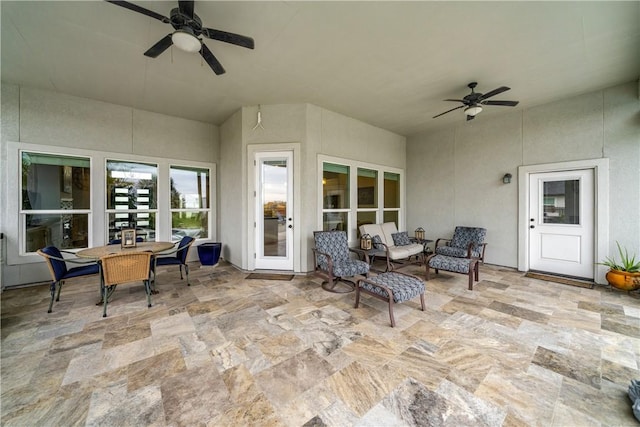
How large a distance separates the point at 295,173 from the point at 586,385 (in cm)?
431

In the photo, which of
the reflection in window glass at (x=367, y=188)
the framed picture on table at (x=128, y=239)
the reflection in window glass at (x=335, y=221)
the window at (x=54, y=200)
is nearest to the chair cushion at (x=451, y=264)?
the reflection in window glass at (x=335, y=221)

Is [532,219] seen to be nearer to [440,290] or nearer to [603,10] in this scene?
[440,290]

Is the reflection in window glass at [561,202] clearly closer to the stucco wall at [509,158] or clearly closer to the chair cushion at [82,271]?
the stucco wall at [509,158]

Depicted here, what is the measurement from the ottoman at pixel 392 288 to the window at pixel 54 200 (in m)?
5.25

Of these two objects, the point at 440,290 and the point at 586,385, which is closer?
the point at 586,385

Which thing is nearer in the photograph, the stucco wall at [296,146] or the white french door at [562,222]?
the white french door at [562,222]

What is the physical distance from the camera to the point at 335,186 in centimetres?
526

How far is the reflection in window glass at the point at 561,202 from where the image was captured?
173 inches

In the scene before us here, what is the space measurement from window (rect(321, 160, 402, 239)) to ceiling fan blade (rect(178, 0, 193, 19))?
311cm

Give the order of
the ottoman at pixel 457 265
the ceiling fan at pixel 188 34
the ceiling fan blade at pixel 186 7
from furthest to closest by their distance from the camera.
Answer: the ottoman at pixel 457 265
the ceiling fan at pixel 188 34
the ceiling fan blade at pixel 186 7

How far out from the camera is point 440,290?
380 centimetres

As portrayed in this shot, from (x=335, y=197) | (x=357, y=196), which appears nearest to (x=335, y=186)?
(x=335, y=197)

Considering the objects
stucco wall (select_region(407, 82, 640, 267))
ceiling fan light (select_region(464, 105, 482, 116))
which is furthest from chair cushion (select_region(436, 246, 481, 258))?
ceiling fan light (select_region(464, 105, 482, 116))

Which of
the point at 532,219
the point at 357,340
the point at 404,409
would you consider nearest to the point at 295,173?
the point at 357,340
